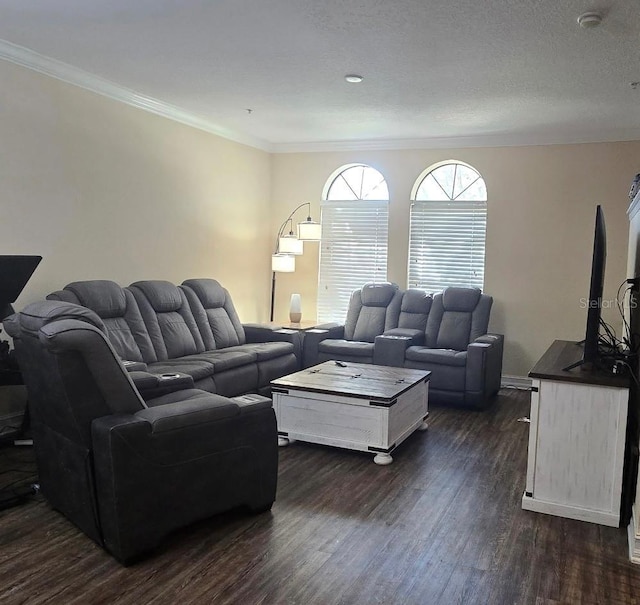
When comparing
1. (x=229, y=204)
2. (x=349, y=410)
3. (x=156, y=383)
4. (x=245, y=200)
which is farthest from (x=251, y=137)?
(x=156, y=383)

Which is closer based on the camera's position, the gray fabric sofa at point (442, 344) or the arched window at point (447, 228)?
the gray fabric sofa at point (442, 344)

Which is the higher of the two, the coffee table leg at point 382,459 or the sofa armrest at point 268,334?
the sofa armrest at point 268,334

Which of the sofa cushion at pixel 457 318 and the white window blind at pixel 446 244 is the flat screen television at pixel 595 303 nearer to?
the sofa cushion at pixel 457 318

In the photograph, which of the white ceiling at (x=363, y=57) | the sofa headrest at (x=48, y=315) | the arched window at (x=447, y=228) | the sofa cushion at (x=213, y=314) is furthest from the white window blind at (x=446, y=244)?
the sofa headrest at (x=48, y=315)

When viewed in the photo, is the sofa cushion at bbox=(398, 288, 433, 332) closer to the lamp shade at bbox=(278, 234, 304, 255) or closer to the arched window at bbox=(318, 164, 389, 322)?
the arched window at bbox=(318, 164, 389, 322)

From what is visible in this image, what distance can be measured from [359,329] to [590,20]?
3910mm

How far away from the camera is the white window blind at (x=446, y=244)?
21.7 ft

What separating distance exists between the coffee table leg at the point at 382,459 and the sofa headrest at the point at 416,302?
2.69 m

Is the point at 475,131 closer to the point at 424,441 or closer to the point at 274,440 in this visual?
the point at 424,441

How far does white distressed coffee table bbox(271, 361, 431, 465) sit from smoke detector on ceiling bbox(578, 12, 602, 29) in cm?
242

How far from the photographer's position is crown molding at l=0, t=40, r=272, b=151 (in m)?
4.11

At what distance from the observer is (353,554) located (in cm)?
271

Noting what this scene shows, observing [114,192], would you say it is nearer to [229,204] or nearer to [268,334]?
[229,204]

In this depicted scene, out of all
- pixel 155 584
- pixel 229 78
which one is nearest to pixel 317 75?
pixel 229 78
